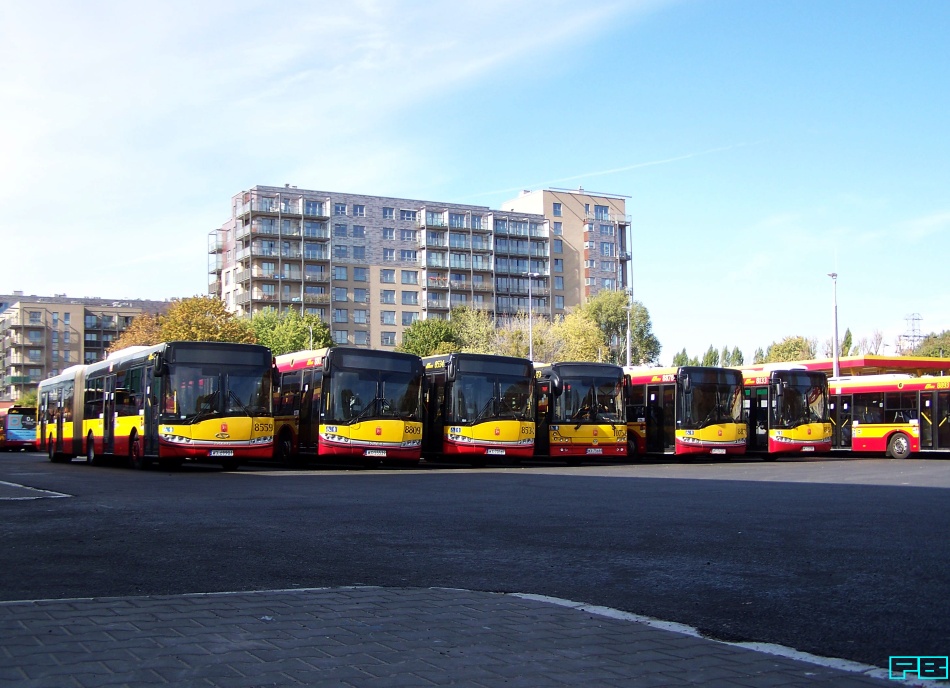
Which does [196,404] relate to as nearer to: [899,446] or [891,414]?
[891,414]

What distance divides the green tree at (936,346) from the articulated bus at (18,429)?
8107 cm

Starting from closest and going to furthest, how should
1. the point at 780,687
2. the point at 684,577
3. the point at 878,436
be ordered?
the point at 780,687 → the point at 684,577 → the point at 878,436

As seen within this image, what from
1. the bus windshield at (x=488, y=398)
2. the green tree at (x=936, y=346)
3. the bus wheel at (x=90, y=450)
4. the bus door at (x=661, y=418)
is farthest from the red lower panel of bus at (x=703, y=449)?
the green tree at (x=936, y=346)

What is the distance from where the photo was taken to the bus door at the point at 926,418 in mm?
33000

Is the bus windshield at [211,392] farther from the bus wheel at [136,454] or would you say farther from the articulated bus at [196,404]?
the bus wheel at [136,454]

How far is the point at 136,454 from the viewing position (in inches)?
1004

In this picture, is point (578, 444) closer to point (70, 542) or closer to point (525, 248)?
point (70, 542)

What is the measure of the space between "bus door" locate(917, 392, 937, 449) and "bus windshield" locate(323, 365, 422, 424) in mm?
17309

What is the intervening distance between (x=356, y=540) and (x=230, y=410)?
1476cm

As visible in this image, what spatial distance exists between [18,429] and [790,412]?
147 feet

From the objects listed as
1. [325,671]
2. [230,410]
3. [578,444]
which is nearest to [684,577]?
[325,671]

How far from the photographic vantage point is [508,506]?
14219 millimetres

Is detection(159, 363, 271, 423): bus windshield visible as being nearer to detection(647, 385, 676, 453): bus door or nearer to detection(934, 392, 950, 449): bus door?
detection(647, 385, 676, 453): bus door

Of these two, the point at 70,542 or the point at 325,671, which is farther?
the point at 70,542
